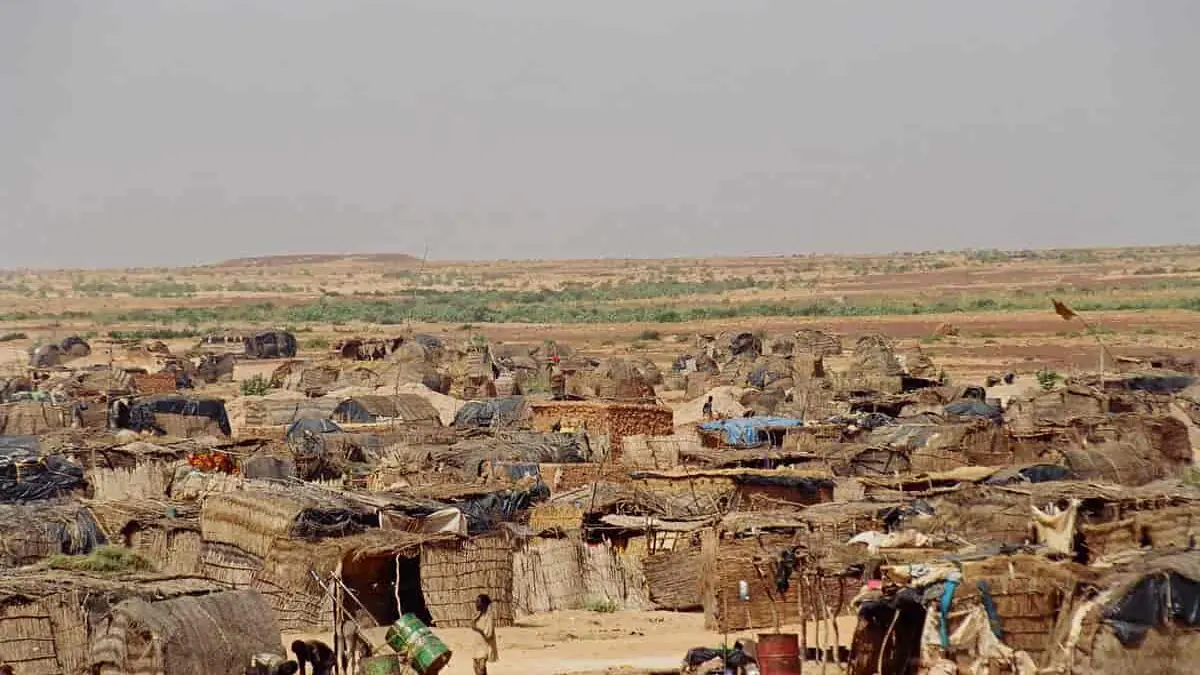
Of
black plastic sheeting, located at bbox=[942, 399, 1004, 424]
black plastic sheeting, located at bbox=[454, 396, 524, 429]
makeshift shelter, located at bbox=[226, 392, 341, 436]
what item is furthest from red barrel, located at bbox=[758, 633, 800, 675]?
makeshift shelter, located at bbox=[226, 392, 341, 436]

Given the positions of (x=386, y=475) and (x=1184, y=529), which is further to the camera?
(x=386, y=475)

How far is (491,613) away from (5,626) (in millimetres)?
3969

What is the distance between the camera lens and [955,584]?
44.0 feet

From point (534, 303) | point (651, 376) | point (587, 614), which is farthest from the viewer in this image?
point (534, 303)

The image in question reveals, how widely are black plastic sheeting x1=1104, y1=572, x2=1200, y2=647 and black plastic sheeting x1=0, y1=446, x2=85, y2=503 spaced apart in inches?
526

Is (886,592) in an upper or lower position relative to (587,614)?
upper

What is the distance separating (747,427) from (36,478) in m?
10.1

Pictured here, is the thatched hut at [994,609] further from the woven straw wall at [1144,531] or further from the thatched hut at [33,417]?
the thatched hut at [33,417]

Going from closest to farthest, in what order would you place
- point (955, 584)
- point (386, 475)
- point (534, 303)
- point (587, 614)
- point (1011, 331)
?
point (955, 584) → point (587, 614) → point (386, 475) → point (1011, 331) → point (534, 303)

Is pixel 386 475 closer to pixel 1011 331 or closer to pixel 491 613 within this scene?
pixel 491 613

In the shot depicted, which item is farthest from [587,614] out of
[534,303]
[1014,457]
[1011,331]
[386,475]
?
[534,303]

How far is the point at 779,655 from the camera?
556 inches

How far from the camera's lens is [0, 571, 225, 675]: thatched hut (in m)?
14.1

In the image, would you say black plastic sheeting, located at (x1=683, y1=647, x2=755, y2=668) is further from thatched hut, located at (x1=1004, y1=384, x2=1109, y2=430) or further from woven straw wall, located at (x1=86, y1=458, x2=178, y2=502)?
thatched hut, located at (x1=1004, y1=384, x2=1109, y2=430)
